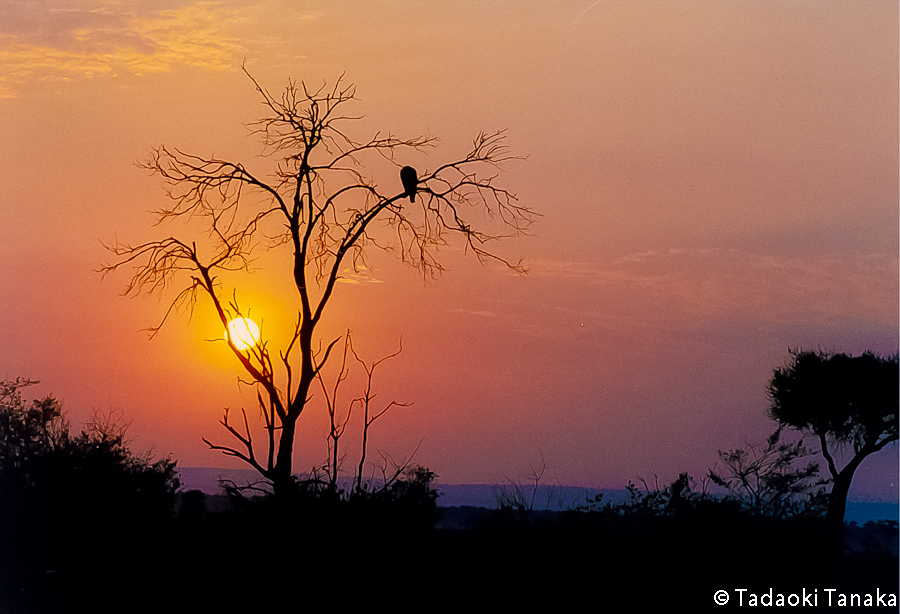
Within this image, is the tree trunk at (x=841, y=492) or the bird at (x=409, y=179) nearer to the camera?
the bird at (x=409, y=179)

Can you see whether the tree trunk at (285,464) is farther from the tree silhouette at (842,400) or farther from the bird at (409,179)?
the tree silhouette at (842,400)

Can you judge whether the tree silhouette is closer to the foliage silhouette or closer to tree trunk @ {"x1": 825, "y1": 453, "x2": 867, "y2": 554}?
tree trunk @ {"x1": 825, "y1": 453, "x2": 867, "y2": 554}

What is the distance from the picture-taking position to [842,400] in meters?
21.1

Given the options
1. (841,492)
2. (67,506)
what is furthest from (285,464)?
(841,492)

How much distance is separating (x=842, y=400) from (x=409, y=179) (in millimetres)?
13507

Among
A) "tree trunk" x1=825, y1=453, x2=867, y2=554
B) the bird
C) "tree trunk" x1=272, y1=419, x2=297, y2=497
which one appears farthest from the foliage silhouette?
"tree trunk" x1=825, y1=453, x2=867, y2=554

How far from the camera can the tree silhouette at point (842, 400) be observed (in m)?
20.7

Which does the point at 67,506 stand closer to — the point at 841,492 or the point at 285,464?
the point at 285,464

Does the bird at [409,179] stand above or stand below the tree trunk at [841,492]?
above

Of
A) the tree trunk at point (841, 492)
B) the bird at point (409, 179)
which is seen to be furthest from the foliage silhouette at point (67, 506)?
the tree trunk at point (841, 492)

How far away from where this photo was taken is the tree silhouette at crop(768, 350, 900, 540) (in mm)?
20703

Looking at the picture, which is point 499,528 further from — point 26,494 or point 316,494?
point 26,494

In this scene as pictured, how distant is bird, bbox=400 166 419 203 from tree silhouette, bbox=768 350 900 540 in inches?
504

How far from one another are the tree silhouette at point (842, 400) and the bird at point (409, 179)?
12807mm
